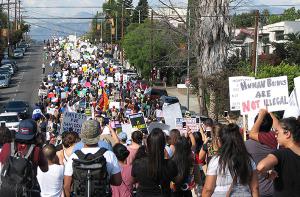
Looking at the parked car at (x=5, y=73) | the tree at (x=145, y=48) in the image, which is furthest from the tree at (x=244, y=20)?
the parked car at (x=5, y=73)

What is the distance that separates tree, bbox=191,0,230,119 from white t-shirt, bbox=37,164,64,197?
23668 mm

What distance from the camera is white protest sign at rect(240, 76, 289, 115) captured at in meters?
10.5

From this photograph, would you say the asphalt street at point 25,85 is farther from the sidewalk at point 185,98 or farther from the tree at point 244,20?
the tree at point 244,20

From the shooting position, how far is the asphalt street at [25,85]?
4822 cm

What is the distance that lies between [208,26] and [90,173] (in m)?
25.3

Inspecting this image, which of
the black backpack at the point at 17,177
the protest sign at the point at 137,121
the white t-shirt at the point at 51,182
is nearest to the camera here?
the black backpack at the point at 17,177

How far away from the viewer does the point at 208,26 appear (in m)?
31.0

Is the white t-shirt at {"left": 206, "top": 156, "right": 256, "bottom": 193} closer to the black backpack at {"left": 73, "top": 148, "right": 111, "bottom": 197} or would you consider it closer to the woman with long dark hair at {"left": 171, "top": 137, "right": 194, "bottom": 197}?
the black backpack at {"left": 73, "top": 148, "right": 111, "bottom": 197}

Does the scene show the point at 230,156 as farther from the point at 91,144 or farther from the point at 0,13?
the point at 0,13

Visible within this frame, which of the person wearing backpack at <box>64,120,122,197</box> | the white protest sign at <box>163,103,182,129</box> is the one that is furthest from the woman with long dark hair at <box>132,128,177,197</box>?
the white protest sign at <box>163,103,182,129</box>

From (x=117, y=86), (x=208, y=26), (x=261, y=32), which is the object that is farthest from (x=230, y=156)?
(x=261, y=32)

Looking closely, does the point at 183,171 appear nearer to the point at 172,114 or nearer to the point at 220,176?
the point at 220,176

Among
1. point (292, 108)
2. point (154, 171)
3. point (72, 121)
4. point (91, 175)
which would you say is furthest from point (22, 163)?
point (72, 121)

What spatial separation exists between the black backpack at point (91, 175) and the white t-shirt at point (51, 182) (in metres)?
1.14
